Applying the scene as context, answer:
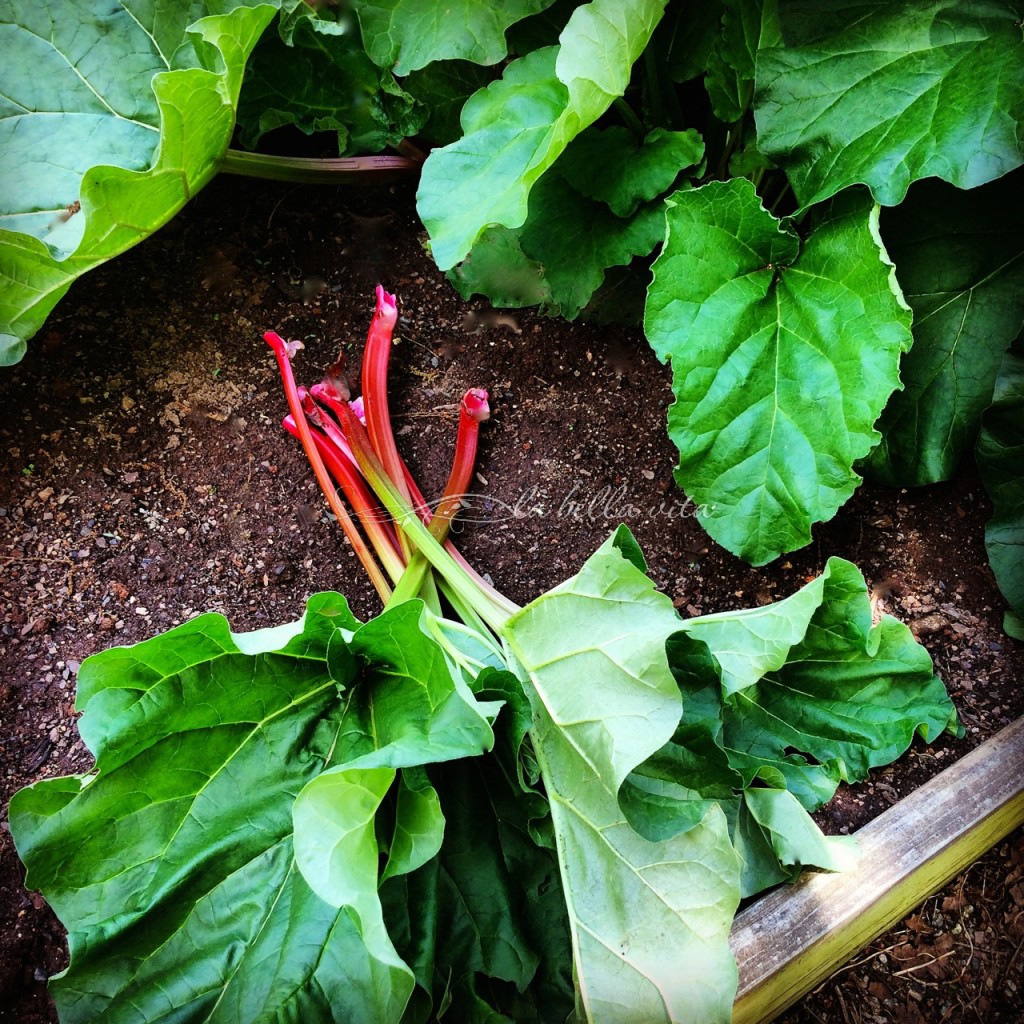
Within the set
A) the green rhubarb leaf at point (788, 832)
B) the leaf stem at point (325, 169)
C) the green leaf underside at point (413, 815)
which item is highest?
the leaf stem at point (325, 169)

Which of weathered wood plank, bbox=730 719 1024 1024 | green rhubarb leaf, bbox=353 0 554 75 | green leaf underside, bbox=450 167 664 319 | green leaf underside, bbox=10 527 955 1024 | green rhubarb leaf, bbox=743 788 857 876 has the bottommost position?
→ weathered wood plank, bbox=730 719 1024 1024

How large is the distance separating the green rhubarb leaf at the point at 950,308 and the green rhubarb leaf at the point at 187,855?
0.89m

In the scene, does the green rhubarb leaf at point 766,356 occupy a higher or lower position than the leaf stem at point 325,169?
lower

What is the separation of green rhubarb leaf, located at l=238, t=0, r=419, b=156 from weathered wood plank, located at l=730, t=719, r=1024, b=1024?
3.87 feet

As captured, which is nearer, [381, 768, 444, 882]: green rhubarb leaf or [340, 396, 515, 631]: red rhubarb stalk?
[381, 768, 444, 882]: green rhubarb leaf

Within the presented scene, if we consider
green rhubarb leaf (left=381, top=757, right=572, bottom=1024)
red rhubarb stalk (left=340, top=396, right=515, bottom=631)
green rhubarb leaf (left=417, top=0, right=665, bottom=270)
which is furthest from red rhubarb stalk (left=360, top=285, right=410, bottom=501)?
green rhubarb leaf (left=381, top=757, right=572, bottom=1024)

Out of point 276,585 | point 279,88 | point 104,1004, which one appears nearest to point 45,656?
point 276,585

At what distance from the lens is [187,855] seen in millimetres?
973

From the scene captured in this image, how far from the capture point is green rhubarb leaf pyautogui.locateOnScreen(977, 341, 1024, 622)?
128 cm

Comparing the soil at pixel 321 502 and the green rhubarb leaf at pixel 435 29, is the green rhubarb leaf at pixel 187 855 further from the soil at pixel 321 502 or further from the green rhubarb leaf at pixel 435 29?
the green rhubarb leaf at pixel 435 29

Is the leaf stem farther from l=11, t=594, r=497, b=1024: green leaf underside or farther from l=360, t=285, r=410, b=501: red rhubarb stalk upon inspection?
l=11, t=594, r=497, b=1024: green leaf underside

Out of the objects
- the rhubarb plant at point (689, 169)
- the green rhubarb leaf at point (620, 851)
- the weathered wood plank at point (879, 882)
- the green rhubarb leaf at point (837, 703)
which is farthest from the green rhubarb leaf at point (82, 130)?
the weathered wood plank at point (879, 882)

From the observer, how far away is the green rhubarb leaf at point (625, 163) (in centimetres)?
122

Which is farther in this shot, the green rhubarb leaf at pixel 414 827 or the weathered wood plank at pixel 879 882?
the weathered wood plank at pixel 879 882
